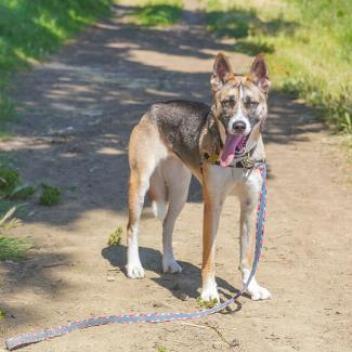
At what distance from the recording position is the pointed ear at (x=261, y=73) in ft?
17.4

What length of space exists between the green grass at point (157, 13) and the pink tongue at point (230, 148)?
1950 centimetres

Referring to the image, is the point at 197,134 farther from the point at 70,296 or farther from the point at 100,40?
the point at 100,40

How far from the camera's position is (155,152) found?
5.99 meters

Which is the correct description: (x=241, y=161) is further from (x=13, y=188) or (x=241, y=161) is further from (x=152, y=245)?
(x=13, y=188)

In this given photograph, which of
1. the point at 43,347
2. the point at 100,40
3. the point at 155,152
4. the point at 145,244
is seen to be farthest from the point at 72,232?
the point at 100,40

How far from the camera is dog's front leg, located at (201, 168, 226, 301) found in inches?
212

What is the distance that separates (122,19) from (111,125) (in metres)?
15.7

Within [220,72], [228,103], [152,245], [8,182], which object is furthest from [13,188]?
[228,103]

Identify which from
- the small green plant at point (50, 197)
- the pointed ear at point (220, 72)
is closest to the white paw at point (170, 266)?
the pointed ear at point (220, 72)

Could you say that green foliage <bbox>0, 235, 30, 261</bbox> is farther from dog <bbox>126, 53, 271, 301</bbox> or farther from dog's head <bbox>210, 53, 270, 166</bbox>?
dog's head <bbox>210, 53, 270, 166</bbox>

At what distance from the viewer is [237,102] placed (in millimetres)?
5086

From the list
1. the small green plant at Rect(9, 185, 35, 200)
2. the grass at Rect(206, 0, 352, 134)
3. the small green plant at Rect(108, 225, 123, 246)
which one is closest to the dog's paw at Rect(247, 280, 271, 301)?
the small green plant at Rect(108, 225, 123, 246)

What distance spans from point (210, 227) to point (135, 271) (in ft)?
2.78

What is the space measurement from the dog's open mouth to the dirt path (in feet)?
3.35
